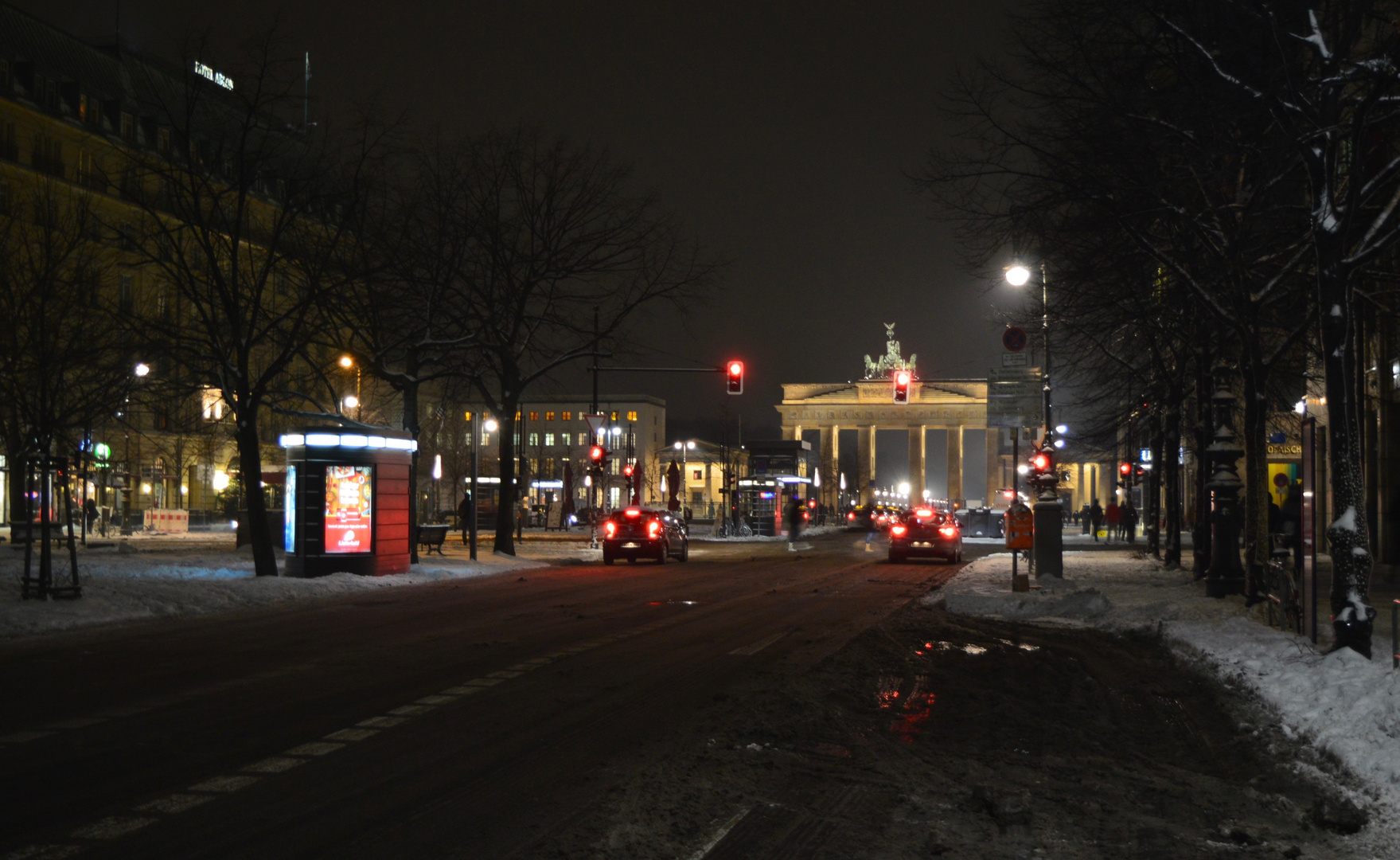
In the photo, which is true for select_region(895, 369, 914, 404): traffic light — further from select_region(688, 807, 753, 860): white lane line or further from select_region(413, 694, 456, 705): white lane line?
select_region(688, 807, 753, 860): white lane line

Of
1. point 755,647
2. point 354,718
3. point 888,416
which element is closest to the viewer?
point 354,718

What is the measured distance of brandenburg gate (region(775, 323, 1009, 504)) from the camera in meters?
124

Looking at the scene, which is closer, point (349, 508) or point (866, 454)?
point (349, 508)

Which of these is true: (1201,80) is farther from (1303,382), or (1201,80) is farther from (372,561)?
(1303,382)

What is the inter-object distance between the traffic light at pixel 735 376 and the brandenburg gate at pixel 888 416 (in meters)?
83.7

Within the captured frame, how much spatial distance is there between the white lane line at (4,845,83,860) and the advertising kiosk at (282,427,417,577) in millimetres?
18893

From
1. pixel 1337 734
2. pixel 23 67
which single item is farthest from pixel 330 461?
pixel 23 67

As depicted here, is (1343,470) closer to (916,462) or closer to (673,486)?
(673,486)

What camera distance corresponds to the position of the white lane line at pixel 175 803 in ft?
21.2

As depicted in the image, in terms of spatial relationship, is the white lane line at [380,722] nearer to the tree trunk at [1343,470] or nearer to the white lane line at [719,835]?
the white lane line at [719,835]

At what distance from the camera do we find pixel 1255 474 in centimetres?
2005

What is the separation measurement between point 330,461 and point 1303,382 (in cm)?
2673

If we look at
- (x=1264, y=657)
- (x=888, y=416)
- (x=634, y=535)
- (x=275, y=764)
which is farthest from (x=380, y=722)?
(x=888, y=416)

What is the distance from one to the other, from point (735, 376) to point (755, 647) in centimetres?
2428
